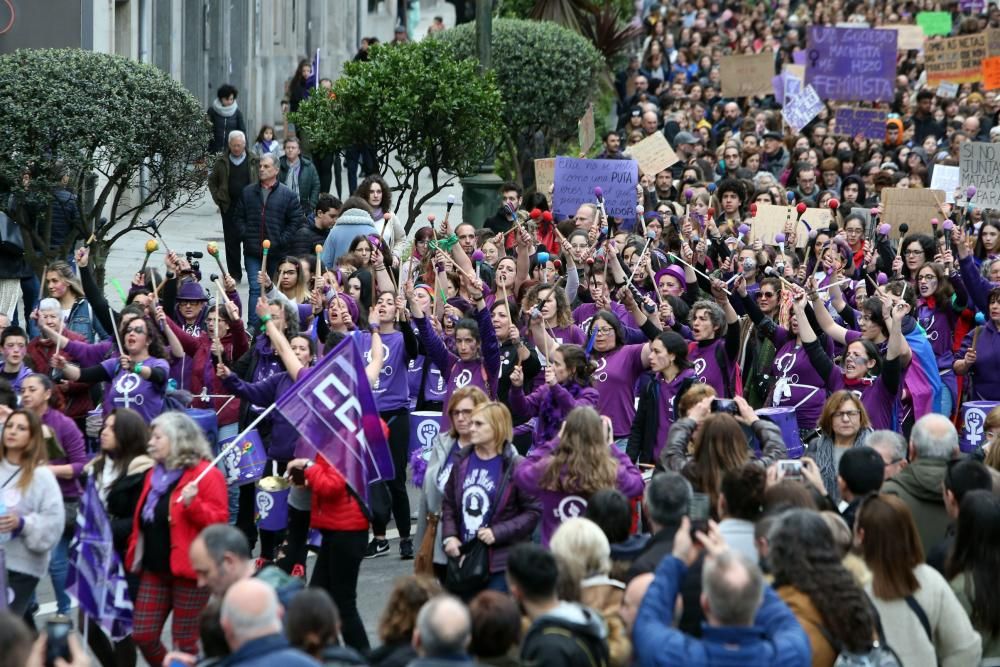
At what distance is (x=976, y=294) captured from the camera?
12.5 metres

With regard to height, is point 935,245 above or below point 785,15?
below

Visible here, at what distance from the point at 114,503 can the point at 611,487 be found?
219cm

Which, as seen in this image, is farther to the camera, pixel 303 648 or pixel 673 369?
pixel 673 369

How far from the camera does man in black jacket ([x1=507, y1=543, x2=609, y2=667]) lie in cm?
605

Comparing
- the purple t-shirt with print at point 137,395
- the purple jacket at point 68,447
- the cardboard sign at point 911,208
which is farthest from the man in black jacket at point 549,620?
the cardboard sign at point 911,208

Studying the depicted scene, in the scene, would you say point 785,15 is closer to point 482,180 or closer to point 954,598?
point 482,180

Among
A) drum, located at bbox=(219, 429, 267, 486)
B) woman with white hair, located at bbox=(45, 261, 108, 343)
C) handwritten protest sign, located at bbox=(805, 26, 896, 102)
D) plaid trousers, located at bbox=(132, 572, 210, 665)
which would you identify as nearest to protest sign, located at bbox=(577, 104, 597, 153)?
handwritten protest sign, located at bbox=(805, 26, 896, 102)

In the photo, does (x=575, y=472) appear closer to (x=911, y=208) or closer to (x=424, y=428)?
(x=424, y=428)

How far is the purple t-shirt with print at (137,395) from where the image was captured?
10008 millimetres

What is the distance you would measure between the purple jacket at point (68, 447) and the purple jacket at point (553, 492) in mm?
2260

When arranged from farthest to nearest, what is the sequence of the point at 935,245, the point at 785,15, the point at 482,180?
the point at 785,15, the point at 482,180, the point at 935,245

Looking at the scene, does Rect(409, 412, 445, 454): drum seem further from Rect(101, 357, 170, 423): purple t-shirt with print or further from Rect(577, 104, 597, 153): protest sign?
Rect(577, 104, 597, 153): protest sign

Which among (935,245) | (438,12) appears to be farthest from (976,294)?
(438,12)

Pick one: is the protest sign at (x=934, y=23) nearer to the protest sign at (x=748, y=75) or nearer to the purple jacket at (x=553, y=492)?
the protest sign at (x=748, y=75)
